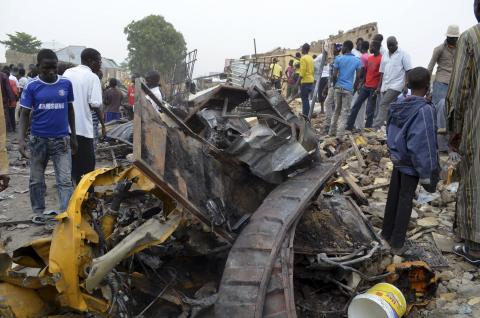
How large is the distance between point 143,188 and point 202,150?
2.70ft

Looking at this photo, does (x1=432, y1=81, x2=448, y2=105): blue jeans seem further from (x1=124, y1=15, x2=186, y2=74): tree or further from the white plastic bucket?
(x1=124, y1=15, x2=186, y2=74): tree

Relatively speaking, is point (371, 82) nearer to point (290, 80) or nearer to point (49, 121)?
point (290, 80)

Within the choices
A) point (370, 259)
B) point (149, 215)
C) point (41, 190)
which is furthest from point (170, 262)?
point (41, 190)

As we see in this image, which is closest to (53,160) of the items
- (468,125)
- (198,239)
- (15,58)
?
(198,239)

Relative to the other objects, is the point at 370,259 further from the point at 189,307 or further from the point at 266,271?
the point at 189,307

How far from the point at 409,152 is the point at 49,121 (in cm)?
403

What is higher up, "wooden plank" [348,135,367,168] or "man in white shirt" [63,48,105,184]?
"man in white shirt" [63,48,105,184]

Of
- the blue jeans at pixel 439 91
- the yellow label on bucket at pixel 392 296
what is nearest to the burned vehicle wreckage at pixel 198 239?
the yellow label on bucket at pixel 392 296

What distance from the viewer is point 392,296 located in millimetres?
3004

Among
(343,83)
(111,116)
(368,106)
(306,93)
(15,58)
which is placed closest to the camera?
(343,83)

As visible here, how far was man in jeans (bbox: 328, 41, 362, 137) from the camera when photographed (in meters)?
8.59

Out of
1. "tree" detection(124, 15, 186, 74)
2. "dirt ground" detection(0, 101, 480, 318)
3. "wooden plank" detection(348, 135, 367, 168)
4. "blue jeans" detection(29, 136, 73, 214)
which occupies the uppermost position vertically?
"tree" detection(124, 15, 186, 74)

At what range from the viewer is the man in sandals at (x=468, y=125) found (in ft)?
11.8

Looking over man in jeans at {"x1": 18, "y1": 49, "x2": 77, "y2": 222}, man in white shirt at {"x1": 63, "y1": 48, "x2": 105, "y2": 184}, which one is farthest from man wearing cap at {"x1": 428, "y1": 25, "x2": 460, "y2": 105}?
man in jeans at {"x1": 18, "y1": 49, "x2": 77, "y2": 222}
